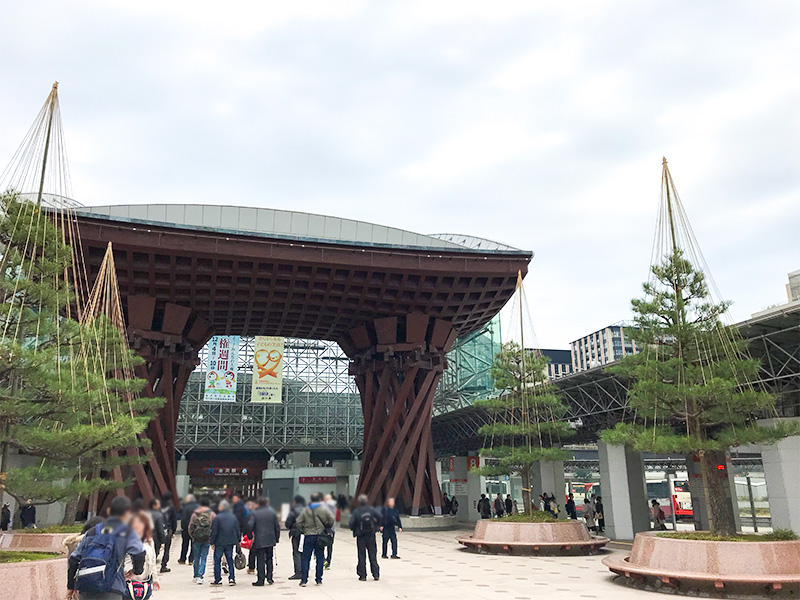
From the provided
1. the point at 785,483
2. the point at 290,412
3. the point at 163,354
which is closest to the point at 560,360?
the point at 290,412

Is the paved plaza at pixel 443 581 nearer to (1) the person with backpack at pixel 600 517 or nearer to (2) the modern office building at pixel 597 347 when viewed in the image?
(1) the person with backpack at pixel 600 517

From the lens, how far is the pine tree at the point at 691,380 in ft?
39.2

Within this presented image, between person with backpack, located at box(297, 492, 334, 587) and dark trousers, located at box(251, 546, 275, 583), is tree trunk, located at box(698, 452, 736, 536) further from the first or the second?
dark trousers, located at box(251, 546, 275, 583)

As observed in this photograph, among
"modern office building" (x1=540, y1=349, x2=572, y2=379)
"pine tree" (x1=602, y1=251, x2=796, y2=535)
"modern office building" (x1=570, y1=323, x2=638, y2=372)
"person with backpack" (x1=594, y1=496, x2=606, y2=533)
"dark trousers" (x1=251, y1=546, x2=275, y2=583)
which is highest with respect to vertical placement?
"modern office building" (x1=570, y1=323, x2=638, y2=372)

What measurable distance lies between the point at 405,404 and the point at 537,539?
1424cm

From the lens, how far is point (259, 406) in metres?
54.3

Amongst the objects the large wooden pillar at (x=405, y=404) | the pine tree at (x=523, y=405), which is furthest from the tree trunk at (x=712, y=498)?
the large wooden pillar at (x=405, y=404)

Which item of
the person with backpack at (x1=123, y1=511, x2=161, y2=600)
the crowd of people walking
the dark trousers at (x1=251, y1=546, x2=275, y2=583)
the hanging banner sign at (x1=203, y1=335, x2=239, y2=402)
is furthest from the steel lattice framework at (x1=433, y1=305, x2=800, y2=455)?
the person with backpack at (x1=123, y1=511, x2=161, y2=600)

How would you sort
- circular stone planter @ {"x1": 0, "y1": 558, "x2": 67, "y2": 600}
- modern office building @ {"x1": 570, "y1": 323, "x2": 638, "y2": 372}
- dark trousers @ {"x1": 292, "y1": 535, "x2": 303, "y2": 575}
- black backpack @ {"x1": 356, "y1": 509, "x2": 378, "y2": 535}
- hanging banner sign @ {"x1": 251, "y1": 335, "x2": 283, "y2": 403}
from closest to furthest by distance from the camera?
circular stone planter @ {"x1": 0, "y1": 558, "x2": 67, "y2": 600} → black backpack @ {"x1": 356, "y1": 509, "x2": 378, "y2": 535} → dark trousers @ {"x1": 292, "y1": 535, "x2": 303, "y2": 575} → hanging banner sign @ {"x1": 251, "y1": 335, "x2": 283, "y2": 403} → modern office building @ {"x1": 570, "y1": 323, "x2": 638, "y2": 372}

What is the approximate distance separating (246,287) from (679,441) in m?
20.0

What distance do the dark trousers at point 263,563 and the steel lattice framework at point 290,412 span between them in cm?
4146

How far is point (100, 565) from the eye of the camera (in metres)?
5.03

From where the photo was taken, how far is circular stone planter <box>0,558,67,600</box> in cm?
845

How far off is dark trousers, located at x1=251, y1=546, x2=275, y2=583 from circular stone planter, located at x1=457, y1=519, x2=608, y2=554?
7.92 m
